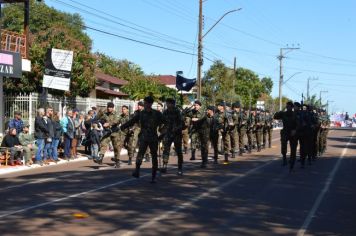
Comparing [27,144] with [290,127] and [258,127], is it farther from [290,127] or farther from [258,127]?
[258,127]

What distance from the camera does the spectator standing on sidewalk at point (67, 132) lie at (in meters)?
20.4

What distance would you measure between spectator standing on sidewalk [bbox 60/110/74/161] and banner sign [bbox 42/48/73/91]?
2.56 metres

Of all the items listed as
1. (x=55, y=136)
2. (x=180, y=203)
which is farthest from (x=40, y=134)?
(x=180, y=203)

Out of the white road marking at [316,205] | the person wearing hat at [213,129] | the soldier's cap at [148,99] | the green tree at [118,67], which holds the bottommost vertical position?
the white road marking at [316,205]

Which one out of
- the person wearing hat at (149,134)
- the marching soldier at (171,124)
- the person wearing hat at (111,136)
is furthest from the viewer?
the person wearing hat at (111,136)

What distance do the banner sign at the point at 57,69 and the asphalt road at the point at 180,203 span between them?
23.8 ft

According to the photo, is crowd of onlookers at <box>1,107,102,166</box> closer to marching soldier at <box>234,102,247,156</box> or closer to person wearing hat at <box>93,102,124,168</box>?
person wearing hat at <box>93,102,124,168</box>

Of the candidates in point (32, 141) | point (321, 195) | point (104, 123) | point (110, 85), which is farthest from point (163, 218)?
point (110, 85)

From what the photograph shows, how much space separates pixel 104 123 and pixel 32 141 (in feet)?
10.0

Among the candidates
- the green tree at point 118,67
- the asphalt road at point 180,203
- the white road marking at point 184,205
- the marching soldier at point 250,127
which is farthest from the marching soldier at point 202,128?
the green tree at point 118,67

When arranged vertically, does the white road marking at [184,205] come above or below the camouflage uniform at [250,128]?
below

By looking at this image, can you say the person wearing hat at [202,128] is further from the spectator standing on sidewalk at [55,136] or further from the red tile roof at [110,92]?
the red tile roof at [110,92]

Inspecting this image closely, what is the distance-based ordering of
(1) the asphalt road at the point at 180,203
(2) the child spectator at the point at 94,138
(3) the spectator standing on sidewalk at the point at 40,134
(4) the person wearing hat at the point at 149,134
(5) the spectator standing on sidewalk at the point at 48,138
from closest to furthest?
(1) the asphalt road at the point at 180,203 < (4) the person wearing hat at the point at 149,134 < (3) the spectator standing on sidewalk at the point at 40,134 < (5) the spectator standing on sidewalk at the point at 48,138 < (2) the child spectator at the point at 94,138

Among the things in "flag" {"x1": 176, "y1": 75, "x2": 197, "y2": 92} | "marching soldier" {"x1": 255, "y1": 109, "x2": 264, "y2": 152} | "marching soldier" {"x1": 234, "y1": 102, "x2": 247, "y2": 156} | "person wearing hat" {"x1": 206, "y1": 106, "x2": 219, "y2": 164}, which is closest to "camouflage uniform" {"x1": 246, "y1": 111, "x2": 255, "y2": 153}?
"marching soldier" {"x1": 255, "y1": 109, "x2": 264, "y2": 152}
